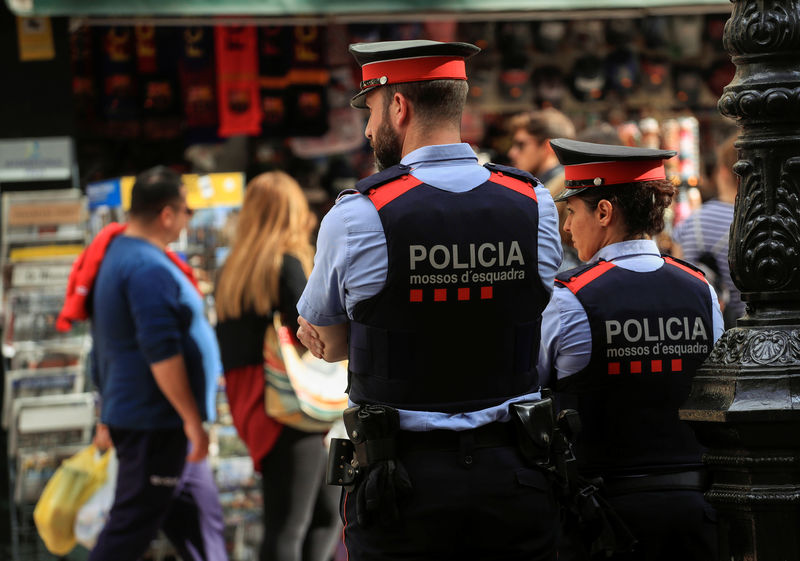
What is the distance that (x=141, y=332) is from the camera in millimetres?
6031

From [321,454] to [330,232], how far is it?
10.7 feet

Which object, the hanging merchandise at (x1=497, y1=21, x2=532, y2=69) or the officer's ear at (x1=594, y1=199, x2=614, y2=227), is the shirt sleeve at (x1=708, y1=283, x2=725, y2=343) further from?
the hanging merchandise at (x1=497, y1=21, x2=532, y2=69)

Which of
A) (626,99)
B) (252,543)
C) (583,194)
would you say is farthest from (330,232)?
(626,99)

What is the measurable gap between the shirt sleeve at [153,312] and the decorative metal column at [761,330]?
3.16 metres

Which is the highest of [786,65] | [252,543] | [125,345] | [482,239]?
[786,65]

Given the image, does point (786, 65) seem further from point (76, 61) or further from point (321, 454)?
point (76, 61)

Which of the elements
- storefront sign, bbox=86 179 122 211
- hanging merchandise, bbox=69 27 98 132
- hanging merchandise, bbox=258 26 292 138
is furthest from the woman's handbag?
hanging merchandise, bbox=69 27 98 132

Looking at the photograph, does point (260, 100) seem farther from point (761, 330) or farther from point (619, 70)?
point (761, 330)

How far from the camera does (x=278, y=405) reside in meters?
6.27

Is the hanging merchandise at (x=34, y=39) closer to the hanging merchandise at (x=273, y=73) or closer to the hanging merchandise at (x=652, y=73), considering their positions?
the hanging merchandise at (x=273, y=73)

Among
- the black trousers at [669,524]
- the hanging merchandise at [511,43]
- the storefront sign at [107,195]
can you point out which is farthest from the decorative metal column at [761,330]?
the hanging merchandise at [511,43]

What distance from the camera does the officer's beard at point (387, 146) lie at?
339 cm

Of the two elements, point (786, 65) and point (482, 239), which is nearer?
point (482, 239)

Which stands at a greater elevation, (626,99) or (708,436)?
(626,99)
